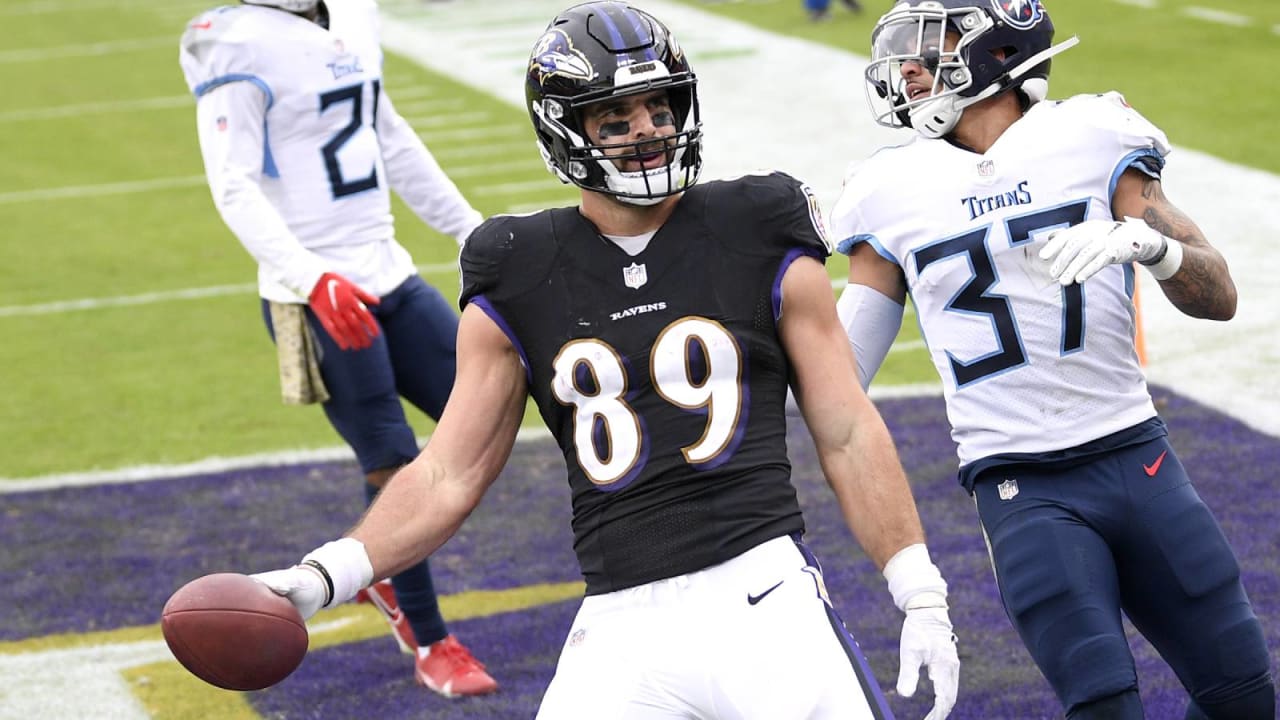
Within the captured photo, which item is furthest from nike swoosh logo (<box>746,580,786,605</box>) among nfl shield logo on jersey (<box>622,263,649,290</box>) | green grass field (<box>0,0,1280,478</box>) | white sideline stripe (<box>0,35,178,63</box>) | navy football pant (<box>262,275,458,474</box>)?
white sideline stripe (<box>0,35,178,63</box>)

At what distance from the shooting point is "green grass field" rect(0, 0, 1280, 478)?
934cm

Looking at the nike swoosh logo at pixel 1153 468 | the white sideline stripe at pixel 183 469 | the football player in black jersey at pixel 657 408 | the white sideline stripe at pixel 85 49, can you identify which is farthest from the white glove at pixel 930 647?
the white sideline stripe at pixel 85 49

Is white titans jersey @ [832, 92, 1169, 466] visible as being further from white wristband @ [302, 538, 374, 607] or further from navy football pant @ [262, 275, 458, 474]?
navy football pant @ [262, 275, 458, 474]

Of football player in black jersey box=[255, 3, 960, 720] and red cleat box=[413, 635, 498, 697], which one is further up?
football player in black jersey box=[255, 3, 960, 720]

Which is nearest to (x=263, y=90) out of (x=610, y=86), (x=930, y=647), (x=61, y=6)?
(x=610, y=86)

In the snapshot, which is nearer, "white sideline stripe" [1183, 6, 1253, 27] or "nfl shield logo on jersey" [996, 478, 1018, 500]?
"nfl shield logo on jersey" [996, 478, 1018, 500]

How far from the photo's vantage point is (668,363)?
11.4 ft

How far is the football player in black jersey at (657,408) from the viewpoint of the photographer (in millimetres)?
3338

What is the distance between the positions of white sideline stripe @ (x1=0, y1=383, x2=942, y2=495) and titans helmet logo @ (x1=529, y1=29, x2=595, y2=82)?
4.72 metres

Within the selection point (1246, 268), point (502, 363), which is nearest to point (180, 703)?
point (502, 363)

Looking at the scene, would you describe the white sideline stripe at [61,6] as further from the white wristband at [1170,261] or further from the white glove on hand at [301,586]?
the white glove on hand at [301,586]

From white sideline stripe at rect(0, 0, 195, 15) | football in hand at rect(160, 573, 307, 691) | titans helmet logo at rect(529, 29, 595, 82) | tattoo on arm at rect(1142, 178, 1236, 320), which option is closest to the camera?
football in hand at rect(160, 573, 307, 691)

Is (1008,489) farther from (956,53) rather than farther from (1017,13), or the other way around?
(1017,13)

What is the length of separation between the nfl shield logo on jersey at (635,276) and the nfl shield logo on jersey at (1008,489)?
3.61 ft
